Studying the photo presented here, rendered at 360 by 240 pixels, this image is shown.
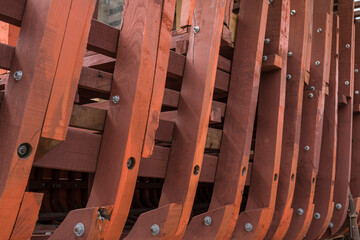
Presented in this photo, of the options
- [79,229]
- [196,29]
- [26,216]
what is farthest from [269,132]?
[26,216]

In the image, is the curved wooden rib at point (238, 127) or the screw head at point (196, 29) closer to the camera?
the screw head at point (196, 29)

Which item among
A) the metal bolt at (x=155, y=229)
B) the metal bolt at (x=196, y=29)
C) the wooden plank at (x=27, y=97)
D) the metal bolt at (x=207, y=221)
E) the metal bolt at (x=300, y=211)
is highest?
the metal bolt at (x=196, y=29)

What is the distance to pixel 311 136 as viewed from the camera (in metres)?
3.21

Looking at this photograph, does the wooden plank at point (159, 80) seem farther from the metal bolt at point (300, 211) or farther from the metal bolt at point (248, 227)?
the metal bolt at point (300, 211)

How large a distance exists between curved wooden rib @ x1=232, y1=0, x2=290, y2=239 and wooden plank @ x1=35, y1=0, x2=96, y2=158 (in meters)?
1.53

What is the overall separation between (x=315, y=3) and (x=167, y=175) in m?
2.44

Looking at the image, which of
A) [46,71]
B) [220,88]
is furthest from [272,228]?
[46,71]

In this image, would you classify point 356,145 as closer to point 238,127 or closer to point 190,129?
point 238,127

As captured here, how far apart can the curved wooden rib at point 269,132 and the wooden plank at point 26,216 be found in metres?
1.50

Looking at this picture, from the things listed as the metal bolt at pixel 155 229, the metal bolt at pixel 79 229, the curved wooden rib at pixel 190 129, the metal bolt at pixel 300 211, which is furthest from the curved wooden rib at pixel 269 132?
the metal bolt at pixel 79 229

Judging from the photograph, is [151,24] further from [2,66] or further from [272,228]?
[272,228]

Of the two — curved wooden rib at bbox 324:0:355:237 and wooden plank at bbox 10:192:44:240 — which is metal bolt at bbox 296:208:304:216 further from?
wooden plank at bbox 10:192:44:240

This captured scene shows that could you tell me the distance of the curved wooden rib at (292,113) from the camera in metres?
2.85

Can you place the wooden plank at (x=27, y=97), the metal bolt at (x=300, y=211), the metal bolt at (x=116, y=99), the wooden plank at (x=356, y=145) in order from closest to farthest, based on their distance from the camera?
the wooden plank at (x=27, y=97) → the metal bolt at (x=116, y=99) → the metal bolt at (x=300, y=211) → the wooden plank at (x=356, y=145)
